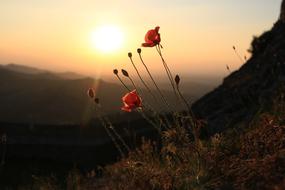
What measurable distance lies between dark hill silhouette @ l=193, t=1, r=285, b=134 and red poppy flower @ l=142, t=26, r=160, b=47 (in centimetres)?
407

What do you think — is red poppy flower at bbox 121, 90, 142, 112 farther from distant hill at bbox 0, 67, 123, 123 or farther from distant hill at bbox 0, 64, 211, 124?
distant hill at bbox 0, 67, 123, 123

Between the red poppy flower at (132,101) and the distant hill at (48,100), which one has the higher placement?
the distant hill at (48,100)

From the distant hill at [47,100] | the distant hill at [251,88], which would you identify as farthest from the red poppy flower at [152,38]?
the distant hill at [47,100]

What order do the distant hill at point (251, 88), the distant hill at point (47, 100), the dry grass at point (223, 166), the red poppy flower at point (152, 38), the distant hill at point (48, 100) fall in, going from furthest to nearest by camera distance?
the distant hill at point (47, 100) < the distant hill at point (48, 100) < the distant hill at point (251, 88) < the red poppy flower at point (152, 38) < the dry grass at point (223, 166)

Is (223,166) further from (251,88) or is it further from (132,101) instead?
(251,88)

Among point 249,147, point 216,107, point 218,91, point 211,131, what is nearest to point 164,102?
point 249,147

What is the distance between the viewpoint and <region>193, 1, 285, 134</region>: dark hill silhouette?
33.0 ft

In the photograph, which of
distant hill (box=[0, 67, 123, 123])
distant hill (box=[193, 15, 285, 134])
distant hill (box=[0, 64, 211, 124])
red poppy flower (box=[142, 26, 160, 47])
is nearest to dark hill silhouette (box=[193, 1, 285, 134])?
distant hill (box=[193, 15, 285, 134])

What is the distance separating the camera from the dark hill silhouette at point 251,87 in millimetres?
10070

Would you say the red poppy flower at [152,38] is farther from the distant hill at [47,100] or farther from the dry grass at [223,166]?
the distant hill at [47,100]

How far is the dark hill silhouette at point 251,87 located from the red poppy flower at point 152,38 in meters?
4.07

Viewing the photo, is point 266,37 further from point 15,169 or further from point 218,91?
point 15,169

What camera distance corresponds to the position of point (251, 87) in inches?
455

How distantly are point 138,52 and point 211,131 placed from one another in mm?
6376
